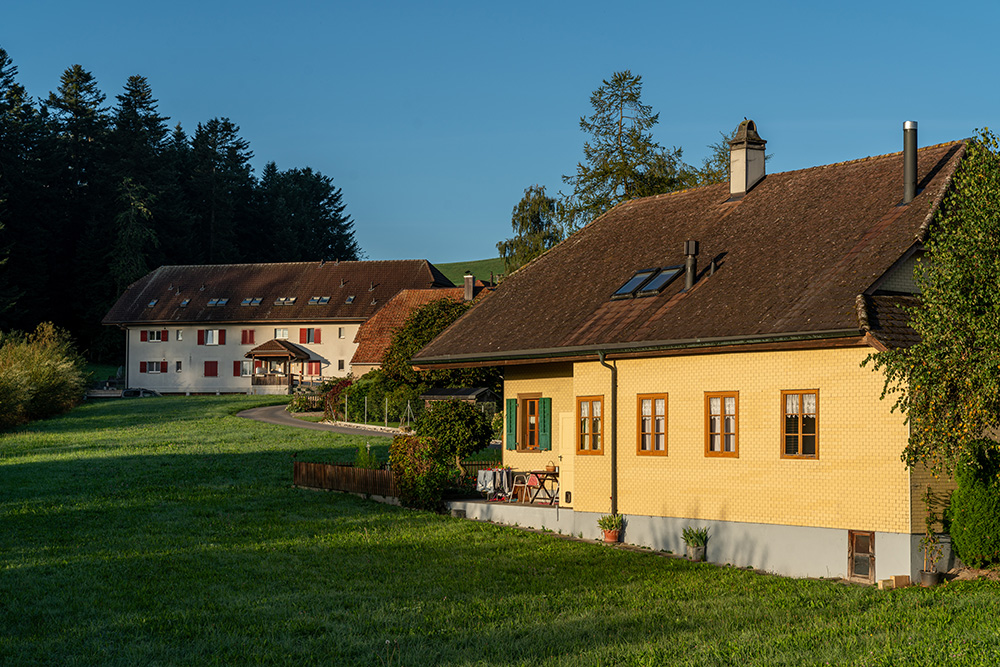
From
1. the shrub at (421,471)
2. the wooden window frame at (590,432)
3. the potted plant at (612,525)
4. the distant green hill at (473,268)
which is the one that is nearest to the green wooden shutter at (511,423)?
the shrub at (421,471)

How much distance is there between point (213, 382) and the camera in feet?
239

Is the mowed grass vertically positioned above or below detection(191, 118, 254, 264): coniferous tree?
below

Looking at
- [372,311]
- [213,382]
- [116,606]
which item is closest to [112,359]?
[213,382]

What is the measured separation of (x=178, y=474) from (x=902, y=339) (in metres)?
21.2

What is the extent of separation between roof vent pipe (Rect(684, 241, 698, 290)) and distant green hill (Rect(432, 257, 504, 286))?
118761 mm

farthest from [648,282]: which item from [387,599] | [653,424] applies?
[387,599]

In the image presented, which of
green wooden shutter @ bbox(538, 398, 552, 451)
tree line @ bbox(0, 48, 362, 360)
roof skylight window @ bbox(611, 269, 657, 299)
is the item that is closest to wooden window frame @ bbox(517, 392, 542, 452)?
green wooden shutter @ bbox(538, 398, 552, 451)

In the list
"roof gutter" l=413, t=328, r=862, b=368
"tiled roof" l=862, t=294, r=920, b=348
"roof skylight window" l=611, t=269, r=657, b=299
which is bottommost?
"roof gutter" l=413, t=328, r=862, b=368

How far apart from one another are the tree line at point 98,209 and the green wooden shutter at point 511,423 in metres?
61.3

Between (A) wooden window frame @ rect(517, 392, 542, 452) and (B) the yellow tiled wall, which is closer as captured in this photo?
(B) the yellow tiled wall

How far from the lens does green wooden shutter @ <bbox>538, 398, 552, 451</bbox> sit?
899 inches

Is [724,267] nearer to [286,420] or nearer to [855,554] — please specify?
[855,554]

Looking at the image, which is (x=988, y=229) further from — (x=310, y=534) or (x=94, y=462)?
(x=94, y=462)

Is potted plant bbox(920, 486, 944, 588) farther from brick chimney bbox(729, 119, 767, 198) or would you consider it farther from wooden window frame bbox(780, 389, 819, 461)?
brick chimney bbox(729, 119, 767, 198)
